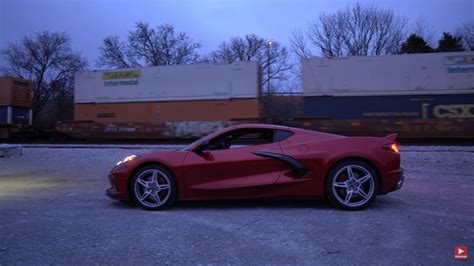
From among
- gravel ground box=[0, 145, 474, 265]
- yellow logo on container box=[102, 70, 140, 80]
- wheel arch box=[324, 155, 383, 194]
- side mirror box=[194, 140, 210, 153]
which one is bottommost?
gravel ground box=[0, 145, 474, 265]

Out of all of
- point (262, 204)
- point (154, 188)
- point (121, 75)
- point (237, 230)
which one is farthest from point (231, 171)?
point (121, 75)

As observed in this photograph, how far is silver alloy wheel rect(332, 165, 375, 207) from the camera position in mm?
5594

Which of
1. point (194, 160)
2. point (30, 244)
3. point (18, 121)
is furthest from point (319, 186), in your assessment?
point (18, 121)

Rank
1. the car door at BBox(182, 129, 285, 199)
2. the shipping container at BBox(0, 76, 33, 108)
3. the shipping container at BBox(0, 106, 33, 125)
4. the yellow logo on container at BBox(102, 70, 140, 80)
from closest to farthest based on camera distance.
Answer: the car door at BBox(182, 129, 285, 199) < the yellow logo on container at BBox(102, 70, 140, 80) < the shipping container at BBox(0, 76, 33, 108) < the shipping container at BBox(0, 106, 33, 125)

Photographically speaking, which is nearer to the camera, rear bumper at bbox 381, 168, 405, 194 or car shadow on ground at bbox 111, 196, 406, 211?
rear bumper at bbox 381, 168, 405, 194

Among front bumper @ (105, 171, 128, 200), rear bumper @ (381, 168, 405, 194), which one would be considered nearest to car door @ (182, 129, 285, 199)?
front bumper @ (105, 171, 128, 200)

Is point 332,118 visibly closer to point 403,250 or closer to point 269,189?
point 269,189

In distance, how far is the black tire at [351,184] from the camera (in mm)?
5594

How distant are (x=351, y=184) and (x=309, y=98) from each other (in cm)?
1266

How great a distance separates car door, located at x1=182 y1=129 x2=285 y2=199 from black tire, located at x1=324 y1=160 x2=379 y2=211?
682mm

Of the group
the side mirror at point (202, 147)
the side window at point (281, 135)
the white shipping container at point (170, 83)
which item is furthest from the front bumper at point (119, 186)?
the white shipping container at point (170, 83)

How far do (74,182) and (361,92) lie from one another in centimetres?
1223

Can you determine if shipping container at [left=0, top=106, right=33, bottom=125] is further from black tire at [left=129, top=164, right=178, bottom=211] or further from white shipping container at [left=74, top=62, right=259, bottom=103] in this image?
black tire at [left=129, top=164, right=178, bottom=211]

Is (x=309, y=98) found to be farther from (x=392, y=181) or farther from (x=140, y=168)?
(x=140, y=168)
